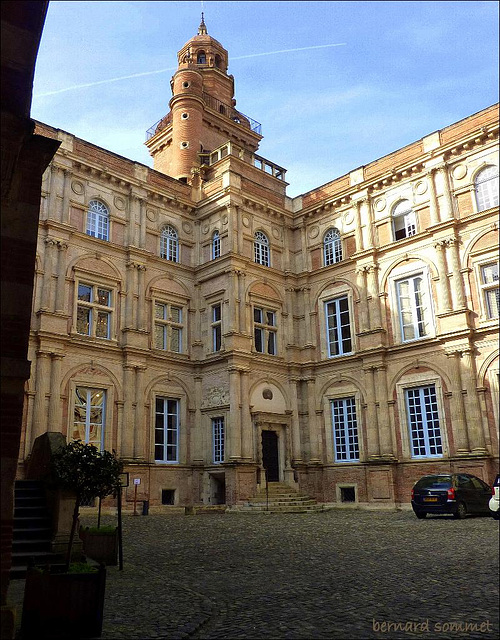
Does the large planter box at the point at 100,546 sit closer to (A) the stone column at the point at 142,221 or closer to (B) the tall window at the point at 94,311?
(B) the tall window at the point at 94,311

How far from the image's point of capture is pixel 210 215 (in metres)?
29.3

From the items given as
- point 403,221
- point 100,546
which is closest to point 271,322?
point 403,221

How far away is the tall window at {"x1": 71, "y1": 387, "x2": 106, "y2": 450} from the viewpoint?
76.6 ft

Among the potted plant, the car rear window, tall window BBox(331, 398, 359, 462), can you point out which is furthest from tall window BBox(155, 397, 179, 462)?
the potted plant

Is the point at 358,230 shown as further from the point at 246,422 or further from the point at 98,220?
the point at 98,220

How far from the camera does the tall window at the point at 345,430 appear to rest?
85.8ft

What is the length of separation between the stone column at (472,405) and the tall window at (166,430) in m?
12.5

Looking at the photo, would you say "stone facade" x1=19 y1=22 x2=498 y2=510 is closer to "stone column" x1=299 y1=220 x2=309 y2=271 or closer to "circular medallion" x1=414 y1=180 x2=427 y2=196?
"circular medallion" x1=414 y1=180 x2=427 y2=196

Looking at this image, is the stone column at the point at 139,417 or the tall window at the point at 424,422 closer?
the tall window at the point at 424,422

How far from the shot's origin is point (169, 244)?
94.3 feet

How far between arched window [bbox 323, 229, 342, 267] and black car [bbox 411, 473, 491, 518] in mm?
13467

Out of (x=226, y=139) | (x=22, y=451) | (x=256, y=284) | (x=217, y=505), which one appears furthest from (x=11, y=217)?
(x=226, y=139)

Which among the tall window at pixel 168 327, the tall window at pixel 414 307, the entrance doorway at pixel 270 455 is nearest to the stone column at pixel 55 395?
the tall window at pixel 168 327

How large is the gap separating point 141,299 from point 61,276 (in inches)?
151
